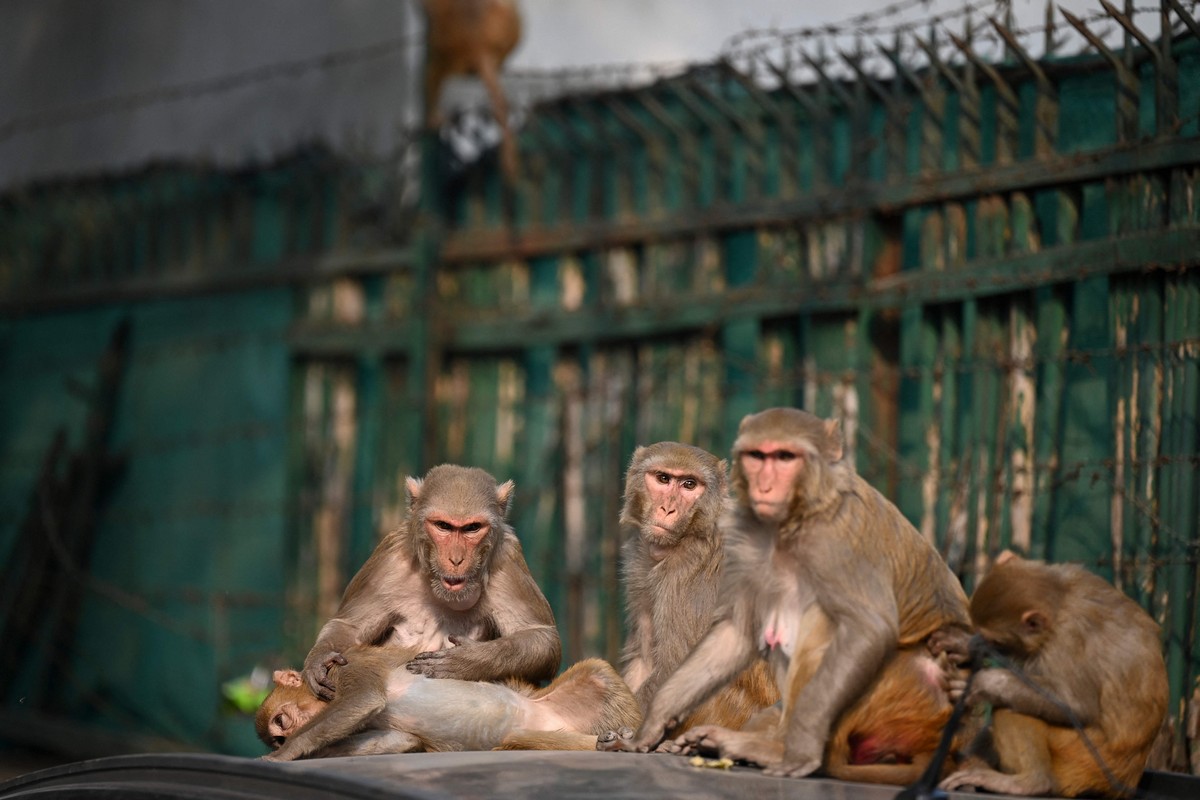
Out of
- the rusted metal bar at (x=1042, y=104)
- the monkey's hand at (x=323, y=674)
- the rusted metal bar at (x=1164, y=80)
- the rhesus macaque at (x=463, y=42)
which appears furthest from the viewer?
the rhesus macaque at (x=463, y=42)

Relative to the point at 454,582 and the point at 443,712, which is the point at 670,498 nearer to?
the point at 454,582

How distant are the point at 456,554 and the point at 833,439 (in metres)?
1.44

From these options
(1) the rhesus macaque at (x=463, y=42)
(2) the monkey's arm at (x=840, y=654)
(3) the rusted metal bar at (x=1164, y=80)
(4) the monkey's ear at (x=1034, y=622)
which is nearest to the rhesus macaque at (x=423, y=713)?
(2) the monkey's arm at (x=840, y=654)

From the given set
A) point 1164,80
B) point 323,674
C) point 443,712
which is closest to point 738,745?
point 443,712

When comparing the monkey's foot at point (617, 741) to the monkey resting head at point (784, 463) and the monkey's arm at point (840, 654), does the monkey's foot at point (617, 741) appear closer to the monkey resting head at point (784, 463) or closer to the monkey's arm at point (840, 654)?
the monkey's arm at point (840, 654)

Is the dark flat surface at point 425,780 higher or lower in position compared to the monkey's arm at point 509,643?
lower

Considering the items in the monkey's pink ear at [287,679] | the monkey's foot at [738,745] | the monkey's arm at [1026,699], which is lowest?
the monkey's foot at [738,745]

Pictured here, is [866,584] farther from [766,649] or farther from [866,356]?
[866,356]

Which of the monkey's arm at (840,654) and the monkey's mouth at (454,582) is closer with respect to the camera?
the monkey's arm at (840,654)

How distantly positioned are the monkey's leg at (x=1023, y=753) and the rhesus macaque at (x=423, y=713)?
4.06 feet

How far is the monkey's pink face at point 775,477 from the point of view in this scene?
4270 millimetres

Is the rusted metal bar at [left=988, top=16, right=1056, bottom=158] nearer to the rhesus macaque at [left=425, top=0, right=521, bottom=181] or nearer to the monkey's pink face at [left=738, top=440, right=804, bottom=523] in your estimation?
the monkey's pink face at [left=738, top=440, right=804, bottom=523]

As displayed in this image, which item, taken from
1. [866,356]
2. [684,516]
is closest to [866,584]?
[684,516]

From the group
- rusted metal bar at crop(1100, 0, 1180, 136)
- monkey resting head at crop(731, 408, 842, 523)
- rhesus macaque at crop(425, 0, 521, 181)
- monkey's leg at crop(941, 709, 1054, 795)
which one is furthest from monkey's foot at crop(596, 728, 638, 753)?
rhesus macaque at crop(425, 0, 521, 181)
